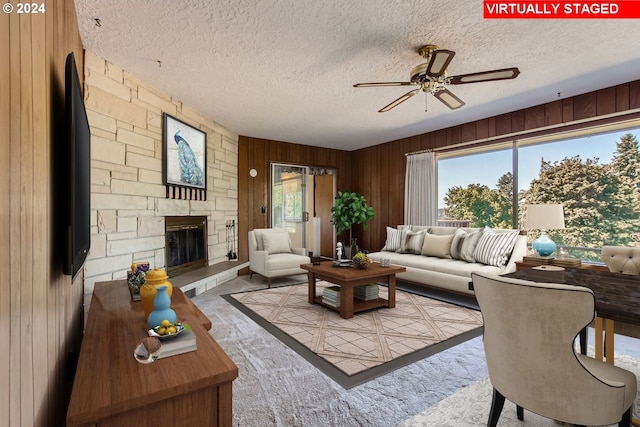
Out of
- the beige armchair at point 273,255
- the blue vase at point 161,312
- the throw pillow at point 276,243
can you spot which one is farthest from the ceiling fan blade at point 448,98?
the throw pillow at point 276,243

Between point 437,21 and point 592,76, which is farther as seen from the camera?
point 592,76

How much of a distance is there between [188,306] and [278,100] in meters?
2.84

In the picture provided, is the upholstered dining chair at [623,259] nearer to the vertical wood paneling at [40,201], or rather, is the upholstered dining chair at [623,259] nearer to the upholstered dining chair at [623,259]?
the upholstered dining chair at [623,259]

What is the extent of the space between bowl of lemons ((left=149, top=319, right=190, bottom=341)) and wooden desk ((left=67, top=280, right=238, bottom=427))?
9 cm

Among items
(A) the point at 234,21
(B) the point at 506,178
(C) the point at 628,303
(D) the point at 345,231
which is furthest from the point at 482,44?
(D) the point at 345,231

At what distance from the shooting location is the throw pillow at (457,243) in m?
4.37

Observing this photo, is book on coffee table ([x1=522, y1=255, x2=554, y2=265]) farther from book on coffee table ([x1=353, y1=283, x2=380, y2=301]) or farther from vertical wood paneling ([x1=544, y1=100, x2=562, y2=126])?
book on coffee table ([x1=353, y1=283, x2=380, y2=301])

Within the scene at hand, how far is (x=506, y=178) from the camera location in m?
4.62

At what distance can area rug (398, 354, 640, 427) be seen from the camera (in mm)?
1646

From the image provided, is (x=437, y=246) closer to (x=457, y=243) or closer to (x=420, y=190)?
(x=457, y=243)

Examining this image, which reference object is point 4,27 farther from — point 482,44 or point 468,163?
point 468,163

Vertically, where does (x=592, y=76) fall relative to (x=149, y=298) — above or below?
above

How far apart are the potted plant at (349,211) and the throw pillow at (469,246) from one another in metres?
→ 2.30

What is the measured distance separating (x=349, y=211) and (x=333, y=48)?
13.1 feet
